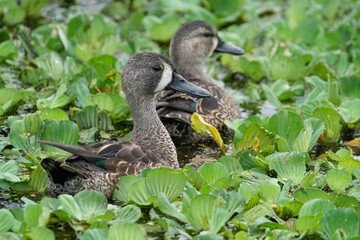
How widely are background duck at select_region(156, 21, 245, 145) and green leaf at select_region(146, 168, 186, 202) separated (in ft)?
5.73

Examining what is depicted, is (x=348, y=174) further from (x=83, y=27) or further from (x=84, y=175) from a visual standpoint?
(x=83, y=27)

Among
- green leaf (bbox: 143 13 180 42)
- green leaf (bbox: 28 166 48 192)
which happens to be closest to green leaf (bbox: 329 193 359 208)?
green leaf (bbox: 28 166 48 192)

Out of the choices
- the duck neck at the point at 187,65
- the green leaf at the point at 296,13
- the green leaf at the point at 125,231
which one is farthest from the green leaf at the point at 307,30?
the green leaf at the point at 125,231

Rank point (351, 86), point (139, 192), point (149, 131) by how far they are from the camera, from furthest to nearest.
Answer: point (351, 86)
point (149, 131)
point (139, 192)

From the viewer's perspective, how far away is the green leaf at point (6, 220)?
472 cm

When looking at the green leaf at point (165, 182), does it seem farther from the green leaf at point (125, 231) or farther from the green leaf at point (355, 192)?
the green leaf at point (355, 192)

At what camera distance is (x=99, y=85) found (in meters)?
7.95

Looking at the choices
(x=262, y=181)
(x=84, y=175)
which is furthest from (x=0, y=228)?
(x=262, y=181)

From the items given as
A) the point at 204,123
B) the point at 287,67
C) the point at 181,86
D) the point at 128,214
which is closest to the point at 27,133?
the point at 181,86

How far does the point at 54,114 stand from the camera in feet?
22.6

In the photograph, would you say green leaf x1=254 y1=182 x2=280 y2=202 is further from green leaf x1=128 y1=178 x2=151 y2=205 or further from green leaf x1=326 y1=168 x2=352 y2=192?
green leaf x1=128 y1=178 x2=151 y2=205

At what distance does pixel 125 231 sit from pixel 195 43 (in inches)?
166

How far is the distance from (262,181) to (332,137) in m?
1.63

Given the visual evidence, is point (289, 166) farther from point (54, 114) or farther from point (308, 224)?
point (54, 114)
